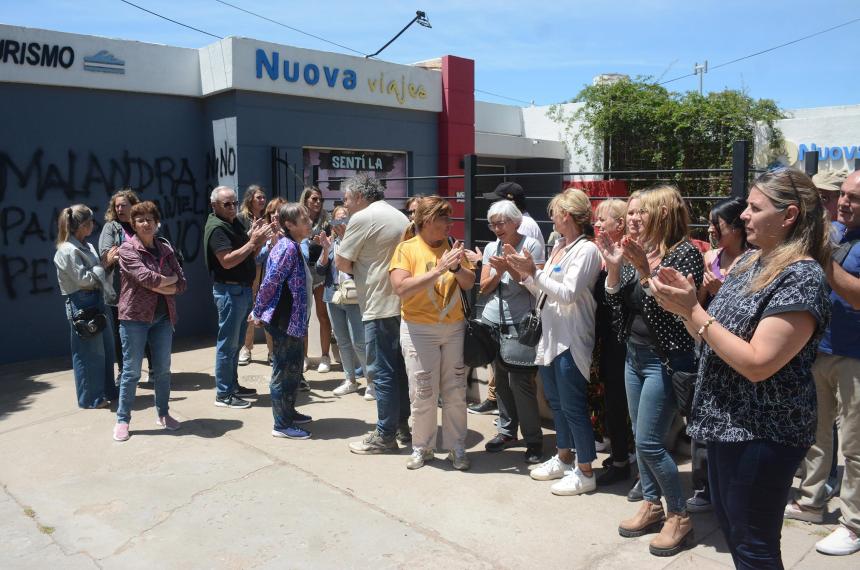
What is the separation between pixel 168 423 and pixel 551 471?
3063 mm

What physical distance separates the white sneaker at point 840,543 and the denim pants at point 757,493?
1376 millimetres

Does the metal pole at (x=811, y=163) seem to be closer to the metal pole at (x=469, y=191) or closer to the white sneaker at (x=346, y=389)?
the metal pole at (x=469, y=191)

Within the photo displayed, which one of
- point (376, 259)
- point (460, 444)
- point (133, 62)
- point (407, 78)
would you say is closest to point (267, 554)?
point (460, 444)

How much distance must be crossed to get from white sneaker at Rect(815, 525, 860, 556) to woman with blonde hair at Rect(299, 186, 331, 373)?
4.65 metres

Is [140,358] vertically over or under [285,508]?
over

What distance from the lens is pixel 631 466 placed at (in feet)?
14.8

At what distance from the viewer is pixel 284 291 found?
5152 millimetres

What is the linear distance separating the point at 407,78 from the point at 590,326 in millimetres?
7934

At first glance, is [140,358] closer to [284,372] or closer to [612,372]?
[284,372]

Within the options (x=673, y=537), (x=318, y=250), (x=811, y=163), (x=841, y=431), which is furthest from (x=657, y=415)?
(x=318, y=250)

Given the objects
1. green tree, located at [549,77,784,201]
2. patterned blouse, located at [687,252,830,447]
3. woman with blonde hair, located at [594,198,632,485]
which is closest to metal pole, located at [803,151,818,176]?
woman with blonde hair, located at [594,198,632,485]

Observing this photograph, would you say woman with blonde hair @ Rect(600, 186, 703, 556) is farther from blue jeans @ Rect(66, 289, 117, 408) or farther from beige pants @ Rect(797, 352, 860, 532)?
blue jeans @ Rect(66, 289, 117, 408)

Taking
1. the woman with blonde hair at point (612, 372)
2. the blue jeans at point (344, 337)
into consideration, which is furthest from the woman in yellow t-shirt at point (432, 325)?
the blue jeans at point (344, 337)

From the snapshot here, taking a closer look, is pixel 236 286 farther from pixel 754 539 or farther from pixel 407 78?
pixel 407 78
